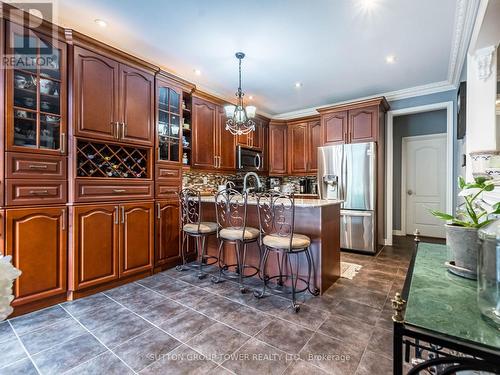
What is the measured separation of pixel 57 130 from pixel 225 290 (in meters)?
2.29

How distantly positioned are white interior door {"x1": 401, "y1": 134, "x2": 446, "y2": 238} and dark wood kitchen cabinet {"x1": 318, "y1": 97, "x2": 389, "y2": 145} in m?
1.49

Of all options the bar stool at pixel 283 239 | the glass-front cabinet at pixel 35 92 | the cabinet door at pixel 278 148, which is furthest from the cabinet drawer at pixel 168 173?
the cabinet door at pixel 278 148

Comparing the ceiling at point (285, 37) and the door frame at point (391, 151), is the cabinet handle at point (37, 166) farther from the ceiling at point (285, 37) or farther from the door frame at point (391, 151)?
the door frame at point (391, 151)

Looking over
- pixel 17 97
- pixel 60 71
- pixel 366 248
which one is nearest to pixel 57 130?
pixel 17 97

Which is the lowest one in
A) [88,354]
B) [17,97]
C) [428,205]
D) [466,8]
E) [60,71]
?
[88,354]

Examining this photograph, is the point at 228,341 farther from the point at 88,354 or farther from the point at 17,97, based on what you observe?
the point at 17,97

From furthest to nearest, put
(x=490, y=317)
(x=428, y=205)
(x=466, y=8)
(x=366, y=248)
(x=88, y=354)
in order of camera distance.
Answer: (x=428, y=205)
(x=366, y=248)
(x=466, y=8)
(x=88, y=354)
(x=490, y=317)

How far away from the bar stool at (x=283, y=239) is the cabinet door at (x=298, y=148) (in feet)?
8.58

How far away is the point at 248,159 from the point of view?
4.74 metres

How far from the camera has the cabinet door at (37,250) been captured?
6.71ft

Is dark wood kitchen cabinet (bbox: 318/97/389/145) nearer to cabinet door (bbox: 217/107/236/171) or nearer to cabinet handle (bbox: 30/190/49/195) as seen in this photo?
cabinet door (bbox: 217/107/236/171)

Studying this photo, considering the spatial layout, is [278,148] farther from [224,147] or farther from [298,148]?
[224,147]

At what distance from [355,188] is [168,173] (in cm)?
298

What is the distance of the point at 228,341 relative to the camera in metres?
1.75
